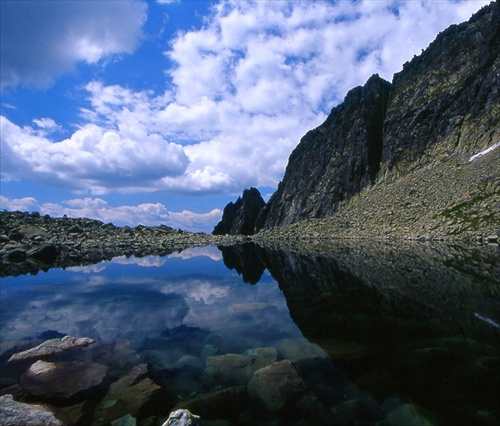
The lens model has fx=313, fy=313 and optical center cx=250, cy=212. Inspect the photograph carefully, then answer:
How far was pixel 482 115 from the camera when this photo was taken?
260 feet

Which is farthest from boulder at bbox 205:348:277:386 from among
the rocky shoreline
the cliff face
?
the cliff face

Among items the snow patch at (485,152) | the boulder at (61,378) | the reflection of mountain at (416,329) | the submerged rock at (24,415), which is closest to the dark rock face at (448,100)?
the snow patch at (485,152)

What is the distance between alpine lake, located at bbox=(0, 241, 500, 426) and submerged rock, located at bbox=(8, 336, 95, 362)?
0.46m

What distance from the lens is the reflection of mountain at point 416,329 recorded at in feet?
28.3

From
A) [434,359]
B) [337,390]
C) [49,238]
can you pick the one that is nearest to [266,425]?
[337,390]

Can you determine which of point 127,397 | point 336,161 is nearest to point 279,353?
point 127,397

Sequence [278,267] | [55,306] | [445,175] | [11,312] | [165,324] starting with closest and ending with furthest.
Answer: [165,324] < [11,312] < [55,306] < [278,267] < [445,175]

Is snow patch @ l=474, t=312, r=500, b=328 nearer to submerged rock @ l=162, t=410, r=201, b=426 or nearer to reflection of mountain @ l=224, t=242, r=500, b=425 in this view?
reflection of mountain @ l=224, t=242, r=500, b=425

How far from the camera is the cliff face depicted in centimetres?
7919

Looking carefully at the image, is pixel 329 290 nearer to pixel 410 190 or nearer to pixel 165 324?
pixel 165 324

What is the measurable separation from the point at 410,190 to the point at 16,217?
9939 cm

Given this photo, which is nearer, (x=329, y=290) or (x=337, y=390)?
(x=337, y=390)

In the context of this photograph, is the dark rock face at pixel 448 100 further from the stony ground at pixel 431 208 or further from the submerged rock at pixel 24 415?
the submerged rock at pixel 24 415

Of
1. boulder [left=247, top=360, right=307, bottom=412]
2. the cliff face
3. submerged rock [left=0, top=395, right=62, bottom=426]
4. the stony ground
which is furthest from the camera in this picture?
the cliff face
